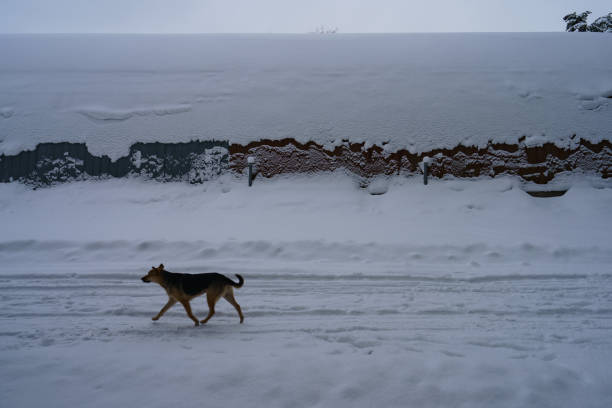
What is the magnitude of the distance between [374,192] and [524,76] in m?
6.33

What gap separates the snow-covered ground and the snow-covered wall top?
1.74m

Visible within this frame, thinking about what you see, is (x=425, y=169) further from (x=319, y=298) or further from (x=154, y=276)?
(x=154, y=276)

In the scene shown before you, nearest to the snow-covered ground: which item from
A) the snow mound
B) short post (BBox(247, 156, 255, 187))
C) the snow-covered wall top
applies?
short post (BBox(247, 156, 255, 187))

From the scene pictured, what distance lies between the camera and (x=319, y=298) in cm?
429

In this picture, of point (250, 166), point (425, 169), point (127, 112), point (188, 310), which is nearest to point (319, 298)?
point (188, 310)

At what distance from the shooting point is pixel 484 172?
918 cm

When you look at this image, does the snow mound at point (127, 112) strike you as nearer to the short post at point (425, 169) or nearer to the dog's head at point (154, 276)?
the short post at point (425, 169)

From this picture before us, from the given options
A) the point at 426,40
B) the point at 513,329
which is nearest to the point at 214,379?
the point at 513,329

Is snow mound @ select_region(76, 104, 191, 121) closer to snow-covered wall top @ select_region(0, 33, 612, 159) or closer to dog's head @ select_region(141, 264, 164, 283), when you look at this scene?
snow-covered wall top @ select_region(0, 33, 612, 159)

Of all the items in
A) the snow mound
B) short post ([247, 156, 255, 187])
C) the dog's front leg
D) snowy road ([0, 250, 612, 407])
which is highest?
the snow mound

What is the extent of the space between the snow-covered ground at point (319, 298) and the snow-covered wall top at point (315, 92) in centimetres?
174

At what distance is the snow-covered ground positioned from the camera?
Answer: 102 inches

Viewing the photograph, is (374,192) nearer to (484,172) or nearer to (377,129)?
(377,129)

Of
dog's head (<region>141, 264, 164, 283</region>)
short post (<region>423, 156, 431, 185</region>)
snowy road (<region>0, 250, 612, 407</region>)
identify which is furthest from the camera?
short post (<region>423, 156, 431, 185</region>)
